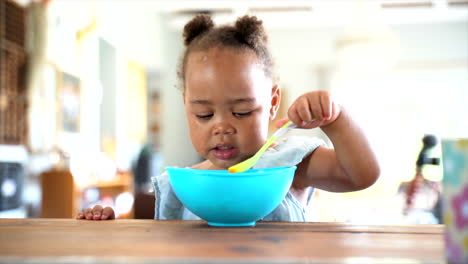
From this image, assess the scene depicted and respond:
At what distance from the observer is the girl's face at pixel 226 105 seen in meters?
0.99

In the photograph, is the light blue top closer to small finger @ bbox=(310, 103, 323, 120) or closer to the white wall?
small finger @ bbox=(310, 103, 323, 120)

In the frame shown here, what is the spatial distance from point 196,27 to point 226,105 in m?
0.37

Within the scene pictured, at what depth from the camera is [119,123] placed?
482 cm

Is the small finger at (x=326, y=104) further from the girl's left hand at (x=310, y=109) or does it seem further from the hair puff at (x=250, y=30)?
the hair puff at (x=250, y=30)

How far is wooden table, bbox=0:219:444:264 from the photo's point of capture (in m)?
0.42

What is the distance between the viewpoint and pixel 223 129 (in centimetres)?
98

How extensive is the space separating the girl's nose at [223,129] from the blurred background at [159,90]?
26 centimetres

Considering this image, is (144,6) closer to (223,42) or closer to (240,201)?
(223,42)

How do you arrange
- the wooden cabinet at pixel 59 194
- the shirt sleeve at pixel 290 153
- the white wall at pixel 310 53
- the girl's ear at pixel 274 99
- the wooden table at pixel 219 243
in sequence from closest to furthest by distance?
the wooden table at pixel 219 243, the shirt sleeve at pixel 290 153, the girl's ear at pixel 274 99, the wooden cabinet at pixel 59 194, the white wall at pixel 310 53

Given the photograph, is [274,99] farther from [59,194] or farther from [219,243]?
[59,194]

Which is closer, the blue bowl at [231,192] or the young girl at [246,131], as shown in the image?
the blue bowl at [231,192]

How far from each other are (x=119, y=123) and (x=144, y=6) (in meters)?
1.65

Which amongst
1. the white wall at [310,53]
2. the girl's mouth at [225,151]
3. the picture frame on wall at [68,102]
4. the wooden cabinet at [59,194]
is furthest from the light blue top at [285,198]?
the white wall at [310,53]

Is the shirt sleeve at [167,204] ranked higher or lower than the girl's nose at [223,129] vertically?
lower
